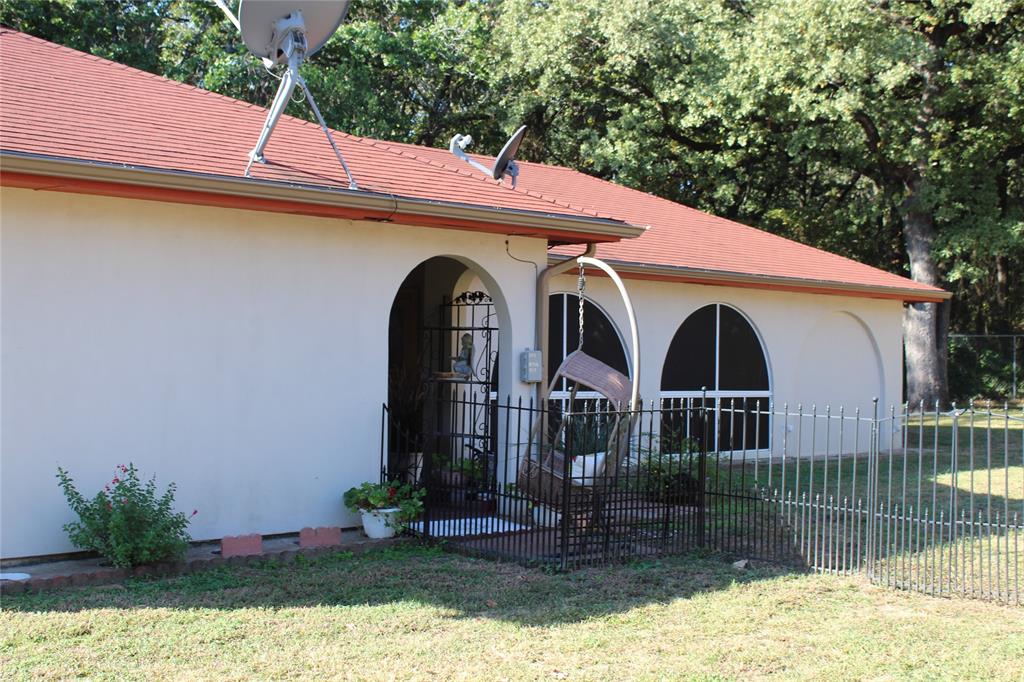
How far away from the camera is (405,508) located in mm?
8695

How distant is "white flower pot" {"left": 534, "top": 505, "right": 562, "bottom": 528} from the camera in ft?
28.0

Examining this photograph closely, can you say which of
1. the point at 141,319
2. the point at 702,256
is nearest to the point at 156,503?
the point at 141,319

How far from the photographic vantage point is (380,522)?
28.4 feet

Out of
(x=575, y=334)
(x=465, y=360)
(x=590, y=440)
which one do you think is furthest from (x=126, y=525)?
(x=575, y=334)

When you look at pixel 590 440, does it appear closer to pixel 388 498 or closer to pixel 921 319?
pixel 388 498

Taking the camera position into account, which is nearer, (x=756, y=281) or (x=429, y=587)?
(x=429, y=587)

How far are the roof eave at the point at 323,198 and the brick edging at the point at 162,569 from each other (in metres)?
2.79

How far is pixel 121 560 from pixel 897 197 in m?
21.2

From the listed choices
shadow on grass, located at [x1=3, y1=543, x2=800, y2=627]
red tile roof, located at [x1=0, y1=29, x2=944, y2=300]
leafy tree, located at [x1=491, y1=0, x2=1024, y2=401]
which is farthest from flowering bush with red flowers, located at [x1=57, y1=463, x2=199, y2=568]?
leafy tree, located at [x1=491, y1=0, x2=1024, y2=401]

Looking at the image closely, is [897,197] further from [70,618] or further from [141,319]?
[70,618]

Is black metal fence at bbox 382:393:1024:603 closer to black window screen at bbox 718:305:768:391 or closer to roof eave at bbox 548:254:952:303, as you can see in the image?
roof eave at bbox 548:254:952:303

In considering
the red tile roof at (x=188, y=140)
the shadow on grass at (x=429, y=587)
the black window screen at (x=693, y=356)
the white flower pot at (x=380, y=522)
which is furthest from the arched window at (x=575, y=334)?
the shadow on grass at (x=429, y=587)

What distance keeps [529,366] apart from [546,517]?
1684 mm

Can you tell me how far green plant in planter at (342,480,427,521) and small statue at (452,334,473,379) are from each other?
2.08 meters
